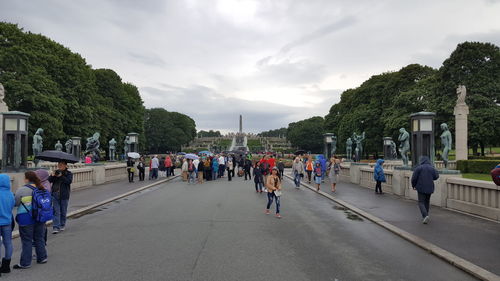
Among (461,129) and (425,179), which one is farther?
(461,129)

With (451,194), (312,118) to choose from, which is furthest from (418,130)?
(312,118)

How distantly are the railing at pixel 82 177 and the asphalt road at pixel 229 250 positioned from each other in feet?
27.8

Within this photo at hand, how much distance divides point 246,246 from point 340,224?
3.46 m

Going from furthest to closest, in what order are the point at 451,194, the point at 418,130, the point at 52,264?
the point at 418,130, the point at 451,194, the point at 52,264

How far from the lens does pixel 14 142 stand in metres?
15.0

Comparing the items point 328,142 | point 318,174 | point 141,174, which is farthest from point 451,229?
point 328,142

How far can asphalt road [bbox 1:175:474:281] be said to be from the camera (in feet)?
18.6

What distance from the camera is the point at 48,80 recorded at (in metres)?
36.2

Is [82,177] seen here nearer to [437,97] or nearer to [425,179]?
[425,179]

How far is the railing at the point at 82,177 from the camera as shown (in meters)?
→ 18.8

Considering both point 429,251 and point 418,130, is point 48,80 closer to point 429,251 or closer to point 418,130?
point 418,130

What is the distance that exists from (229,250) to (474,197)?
7644 millimetres

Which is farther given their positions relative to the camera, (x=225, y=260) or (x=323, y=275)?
(x=225, y=260)

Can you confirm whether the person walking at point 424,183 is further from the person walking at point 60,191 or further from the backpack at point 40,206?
the person walking at point 60,191
